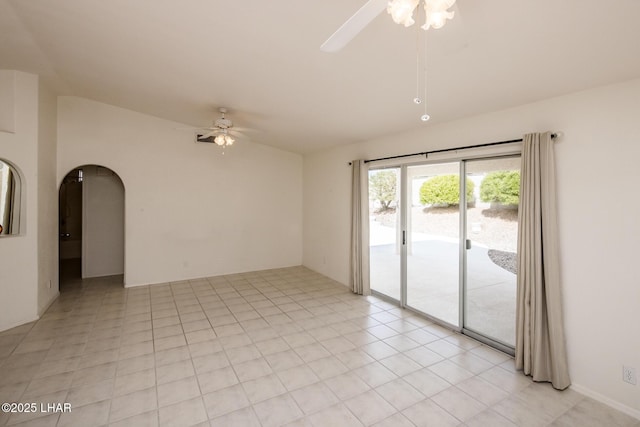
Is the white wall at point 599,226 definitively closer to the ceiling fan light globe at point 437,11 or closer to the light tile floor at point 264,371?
the light tile floor at point 264,371

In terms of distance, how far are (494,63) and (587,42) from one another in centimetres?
52

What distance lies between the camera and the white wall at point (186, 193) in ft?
16.1

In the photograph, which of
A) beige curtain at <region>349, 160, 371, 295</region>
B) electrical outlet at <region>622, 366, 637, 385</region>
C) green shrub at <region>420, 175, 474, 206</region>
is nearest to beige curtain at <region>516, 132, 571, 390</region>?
electrical outlet at <region>622, 366, 637, 385</region>

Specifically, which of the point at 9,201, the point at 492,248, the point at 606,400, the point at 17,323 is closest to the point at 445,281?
the point at 492,248

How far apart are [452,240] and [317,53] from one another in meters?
2.71

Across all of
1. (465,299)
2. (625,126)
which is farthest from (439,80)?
(465,299)

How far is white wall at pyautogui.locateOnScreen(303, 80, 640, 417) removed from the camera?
2191 mm

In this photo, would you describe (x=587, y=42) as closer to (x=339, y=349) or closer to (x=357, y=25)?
(x=357, y=25)

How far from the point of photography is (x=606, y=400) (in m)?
2.31

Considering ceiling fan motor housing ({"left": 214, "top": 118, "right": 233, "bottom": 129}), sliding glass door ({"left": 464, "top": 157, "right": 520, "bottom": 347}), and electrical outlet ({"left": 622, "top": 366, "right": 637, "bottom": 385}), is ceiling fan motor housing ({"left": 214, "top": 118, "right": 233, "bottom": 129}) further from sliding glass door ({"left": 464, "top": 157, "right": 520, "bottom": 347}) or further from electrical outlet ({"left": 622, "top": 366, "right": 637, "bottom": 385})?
electrical outlet ({"left": 622, "top": 366, "right": 637, "bottom": 385})

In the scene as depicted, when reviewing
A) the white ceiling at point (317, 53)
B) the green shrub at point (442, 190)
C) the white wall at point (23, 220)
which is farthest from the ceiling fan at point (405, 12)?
the white wall at point (23, 220)

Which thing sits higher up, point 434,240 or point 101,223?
point 101,223

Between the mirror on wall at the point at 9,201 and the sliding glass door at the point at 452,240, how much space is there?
4.91 meters

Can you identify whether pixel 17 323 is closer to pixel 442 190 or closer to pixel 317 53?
pixel 317 53
